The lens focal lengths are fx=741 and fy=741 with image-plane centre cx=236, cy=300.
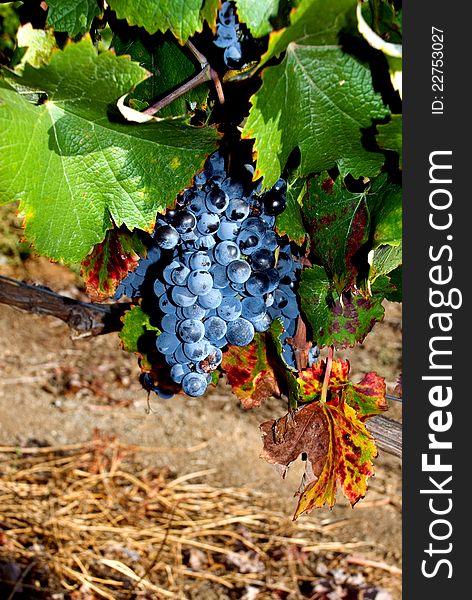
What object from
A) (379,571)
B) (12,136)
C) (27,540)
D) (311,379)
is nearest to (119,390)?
(27,540)

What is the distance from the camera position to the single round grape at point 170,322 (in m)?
0.73

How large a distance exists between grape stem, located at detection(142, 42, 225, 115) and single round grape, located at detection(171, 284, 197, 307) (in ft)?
Result: 0.56

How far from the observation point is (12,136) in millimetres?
571

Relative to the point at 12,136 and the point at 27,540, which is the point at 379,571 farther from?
the point at 12,136

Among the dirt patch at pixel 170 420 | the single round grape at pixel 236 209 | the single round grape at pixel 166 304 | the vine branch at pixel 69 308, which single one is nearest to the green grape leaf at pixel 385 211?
the single round grape at pixel 236 209

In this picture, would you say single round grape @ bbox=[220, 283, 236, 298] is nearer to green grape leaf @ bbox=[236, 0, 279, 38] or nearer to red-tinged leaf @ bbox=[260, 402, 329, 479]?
red-tinged leaf @ bbox=[260, 402, 329, 479]

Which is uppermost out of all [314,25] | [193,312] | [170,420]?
[170,420]

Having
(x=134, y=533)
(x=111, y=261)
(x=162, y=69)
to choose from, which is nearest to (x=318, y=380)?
(x=111, y=261)

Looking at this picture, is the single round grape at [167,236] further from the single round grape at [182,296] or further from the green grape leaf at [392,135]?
the green grape leaf at [392,135]

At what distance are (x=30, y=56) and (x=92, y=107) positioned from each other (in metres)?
0.09

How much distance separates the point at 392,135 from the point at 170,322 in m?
0.29

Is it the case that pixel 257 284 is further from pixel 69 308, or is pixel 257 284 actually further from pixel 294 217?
pixel 69 308

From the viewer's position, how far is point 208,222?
2.23 feet

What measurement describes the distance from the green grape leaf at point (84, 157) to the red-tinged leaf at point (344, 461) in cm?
29
